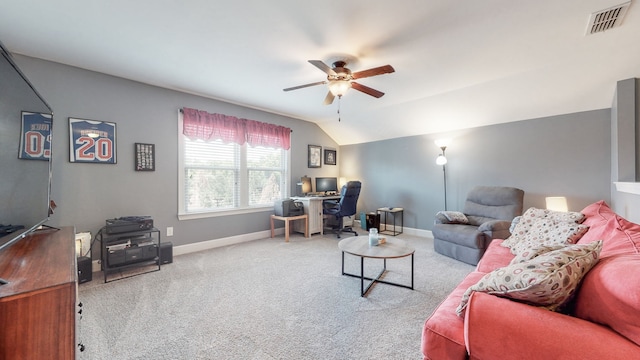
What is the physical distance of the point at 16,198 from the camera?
1.34 meters

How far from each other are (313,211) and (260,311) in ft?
Answer: 9.03

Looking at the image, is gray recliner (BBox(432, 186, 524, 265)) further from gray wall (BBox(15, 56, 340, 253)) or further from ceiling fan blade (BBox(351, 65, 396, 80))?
gray wall (BBox(15, 56, 340, 253))

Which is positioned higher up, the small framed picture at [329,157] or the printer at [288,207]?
the small framed picture at [329,157]

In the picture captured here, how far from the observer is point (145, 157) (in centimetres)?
331

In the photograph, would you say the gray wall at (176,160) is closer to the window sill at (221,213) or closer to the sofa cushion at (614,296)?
the window sill at (221,213)

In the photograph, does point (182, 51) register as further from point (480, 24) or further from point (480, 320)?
point (480, 320)

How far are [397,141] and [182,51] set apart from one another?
4029 mm

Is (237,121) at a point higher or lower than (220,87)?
lower

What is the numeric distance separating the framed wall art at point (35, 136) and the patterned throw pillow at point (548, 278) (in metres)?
2.46

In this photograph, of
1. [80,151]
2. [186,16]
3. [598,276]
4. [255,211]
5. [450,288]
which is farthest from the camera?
[255,211]

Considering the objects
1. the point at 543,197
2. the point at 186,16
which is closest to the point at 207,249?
the point at 186,16

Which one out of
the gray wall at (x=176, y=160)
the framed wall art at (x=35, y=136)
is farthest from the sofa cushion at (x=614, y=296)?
the gray wall at (x=176, y=160)

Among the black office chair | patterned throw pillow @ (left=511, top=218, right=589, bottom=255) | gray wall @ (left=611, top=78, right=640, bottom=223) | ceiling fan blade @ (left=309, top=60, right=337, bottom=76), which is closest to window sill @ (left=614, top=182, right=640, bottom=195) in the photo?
→ gray wall @ (left=611, top=78, right=640, bottom=223)

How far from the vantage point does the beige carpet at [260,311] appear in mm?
1635
